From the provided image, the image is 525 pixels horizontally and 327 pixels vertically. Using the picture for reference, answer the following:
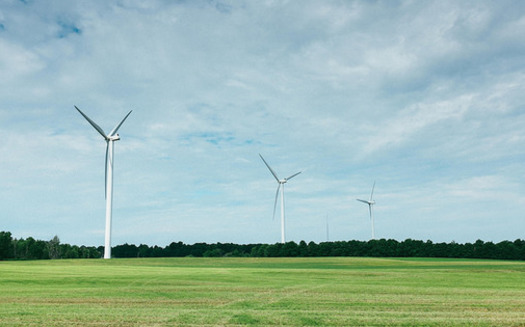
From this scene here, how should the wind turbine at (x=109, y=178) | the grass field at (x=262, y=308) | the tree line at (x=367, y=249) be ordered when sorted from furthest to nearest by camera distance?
the tree line at (x=367, y=249), the wind turbine at (x=109, y=178), the grass field at (x=262, y=308)

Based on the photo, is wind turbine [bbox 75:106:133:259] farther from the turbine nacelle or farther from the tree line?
the tree line

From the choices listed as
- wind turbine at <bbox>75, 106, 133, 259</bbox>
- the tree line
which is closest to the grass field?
wind turbine at <bbox>75, 106, 133, 259</bbox>

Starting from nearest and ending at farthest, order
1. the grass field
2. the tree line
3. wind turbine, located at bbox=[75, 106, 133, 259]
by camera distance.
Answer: the grass field → wind turbine, located at bbox=[75, 106, 133, 259] → the tree line

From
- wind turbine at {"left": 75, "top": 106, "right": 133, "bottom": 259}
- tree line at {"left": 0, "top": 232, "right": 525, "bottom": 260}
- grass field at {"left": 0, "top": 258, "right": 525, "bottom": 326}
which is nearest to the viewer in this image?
grass field at {"left": 0, "top": 258, "right": 525, "bottom": 326}

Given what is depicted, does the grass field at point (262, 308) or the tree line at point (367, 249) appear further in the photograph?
the tree line at point (367, 249)

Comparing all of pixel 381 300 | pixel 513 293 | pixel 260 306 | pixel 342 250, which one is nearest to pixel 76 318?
pixel 260 306

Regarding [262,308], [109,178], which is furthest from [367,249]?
[262,308]

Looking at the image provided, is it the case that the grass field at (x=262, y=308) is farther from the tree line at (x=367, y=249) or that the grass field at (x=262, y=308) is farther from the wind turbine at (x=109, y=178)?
the tree line at (x=367, y=249)

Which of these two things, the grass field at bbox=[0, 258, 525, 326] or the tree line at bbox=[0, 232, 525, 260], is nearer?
the grass field at bbox=[0, 258, 525, 326]

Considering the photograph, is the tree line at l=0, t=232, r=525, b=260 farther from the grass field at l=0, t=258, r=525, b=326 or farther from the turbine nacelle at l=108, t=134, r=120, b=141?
the grass field at l=0, t=258, r=525, b=326

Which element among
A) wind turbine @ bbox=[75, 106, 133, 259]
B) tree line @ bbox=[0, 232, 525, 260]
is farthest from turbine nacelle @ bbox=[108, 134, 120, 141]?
tree line @ bbox=[0, 232, 525, 260]

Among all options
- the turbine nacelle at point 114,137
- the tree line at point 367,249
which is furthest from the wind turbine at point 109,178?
the tree line at point 367,249

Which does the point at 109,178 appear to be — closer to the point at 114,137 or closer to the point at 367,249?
the point at 114,137

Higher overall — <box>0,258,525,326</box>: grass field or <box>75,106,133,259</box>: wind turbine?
<box>75,106,133,259</box>: wind turbine
